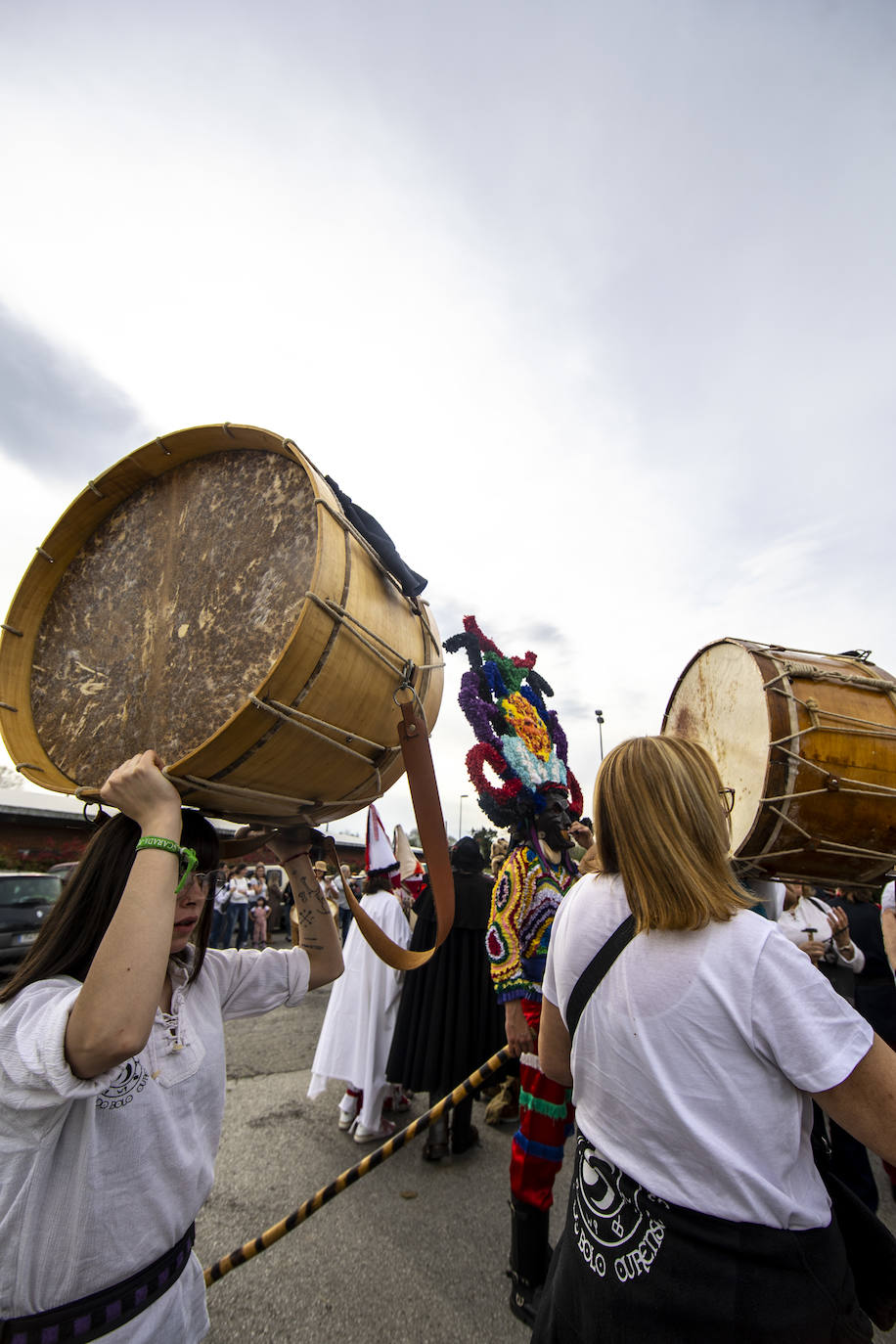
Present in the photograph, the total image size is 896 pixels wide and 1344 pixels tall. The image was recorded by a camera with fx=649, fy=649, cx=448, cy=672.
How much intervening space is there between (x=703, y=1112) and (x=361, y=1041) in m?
Result: 3.98

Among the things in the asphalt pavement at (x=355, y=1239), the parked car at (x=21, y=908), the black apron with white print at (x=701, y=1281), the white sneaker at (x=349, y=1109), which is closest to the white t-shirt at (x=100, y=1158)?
the black apron with white print at (x=701, y=1281)

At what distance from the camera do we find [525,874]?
3.39 metres

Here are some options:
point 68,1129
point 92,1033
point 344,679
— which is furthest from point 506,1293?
point 344,679

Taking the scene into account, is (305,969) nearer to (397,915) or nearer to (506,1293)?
(506,1293)

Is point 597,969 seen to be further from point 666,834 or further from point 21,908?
point 21,908

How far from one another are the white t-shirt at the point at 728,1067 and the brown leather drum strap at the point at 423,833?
438mm

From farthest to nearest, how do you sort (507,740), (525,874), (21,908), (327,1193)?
(21,908) → (507,740) → (525,874) → (327,1193)

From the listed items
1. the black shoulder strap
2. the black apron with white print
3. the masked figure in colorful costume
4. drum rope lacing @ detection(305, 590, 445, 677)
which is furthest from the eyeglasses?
the masked figure in colorful costume

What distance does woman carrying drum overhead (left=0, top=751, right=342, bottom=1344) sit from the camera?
1.06 m

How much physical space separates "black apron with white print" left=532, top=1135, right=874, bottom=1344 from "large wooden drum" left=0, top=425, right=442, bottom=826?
39.4 inches

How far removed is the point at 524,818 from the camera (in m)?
3.76

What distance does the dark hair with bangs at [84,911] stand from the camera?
1.26 metres

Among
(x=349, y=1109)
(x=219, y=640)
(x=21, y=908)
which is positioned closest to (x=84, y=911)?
(x=219, y=640)

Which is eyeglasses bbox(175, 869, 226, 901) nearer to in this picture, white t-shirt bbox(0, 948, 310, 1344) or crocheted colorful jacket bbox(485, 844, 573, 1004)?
white t-shirt bbox(0, 948, 310, 1344)
